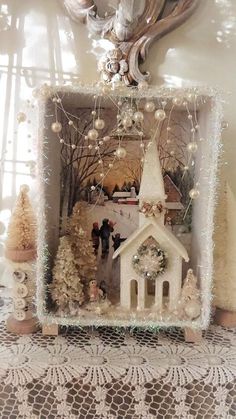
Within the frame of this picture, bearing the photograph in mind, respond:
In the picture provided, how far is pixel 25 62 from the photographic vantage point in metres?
1.16

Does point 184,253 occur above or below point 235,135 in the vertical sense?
below

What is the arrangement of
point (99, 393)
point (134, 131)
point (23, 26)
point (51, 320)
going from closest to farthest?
point (99, 393), point (51, 320), point (134, 131), point (23, 26)

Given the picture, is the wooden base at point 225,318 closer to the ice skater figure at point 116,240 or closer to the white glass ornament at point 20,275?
the ice skater figure at point 116,240

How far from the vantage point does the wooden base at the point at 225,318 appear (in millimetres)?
1017

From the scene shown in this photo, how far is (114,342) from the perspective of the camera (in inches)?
37.1

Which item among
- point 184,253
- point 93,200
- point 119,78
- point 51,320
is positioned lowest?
point 51,320

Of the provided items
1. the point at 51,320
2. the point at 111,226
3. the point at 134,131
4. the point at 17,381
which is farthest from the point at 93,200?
the point at 17,381

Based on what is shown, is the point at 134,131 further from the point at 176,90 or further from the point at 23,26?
the point at 23,26

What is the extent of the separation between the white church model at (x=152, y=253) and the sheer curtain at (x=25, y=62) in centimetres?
31

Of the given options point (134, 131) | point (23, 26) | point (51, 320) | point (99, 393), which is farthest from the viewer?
point (23, 26)

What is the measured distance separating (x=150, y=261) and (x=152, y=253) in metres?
0.02

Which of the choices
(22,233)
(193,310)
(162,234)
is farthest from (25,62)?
(193,310)

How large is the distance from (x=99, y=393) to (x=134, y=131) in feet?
1.81

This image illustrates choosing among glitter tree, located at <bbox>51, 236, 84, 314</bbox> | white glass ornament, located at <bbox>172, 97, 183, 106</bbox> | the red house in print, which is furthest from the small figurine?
white glass ornament, located at <bbox>172, 97, 183, 106</bbox>
